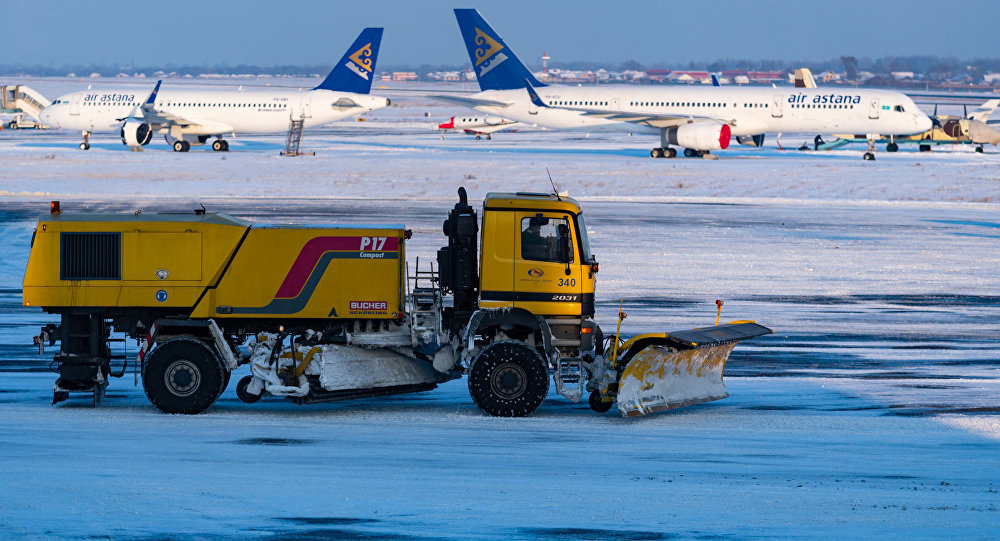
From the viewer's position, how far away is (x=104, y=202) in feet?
130

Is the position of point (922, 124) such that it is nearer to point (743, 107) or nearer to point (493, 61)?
point (743, 107)

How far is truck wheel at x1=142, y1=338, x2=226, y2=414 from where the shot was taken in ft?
45.2

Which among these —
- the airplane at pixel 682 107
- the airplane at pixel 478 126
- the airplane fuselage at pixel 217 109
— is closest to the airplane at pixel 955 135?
the airplane at pixel 682 107

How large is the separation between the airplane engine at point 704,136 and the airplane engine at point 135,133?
2977 centimetres

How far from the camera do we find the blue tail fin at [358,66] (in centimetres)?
7219

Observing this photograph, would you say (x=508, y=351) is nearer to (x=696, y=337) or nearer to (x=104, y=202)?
(x=696, y=337)

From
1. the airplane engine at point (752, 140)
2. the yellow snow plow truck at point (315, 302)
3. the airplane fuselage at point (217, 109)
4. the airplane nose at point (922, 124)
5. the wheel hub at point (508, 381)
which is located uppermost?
the airplane fuselage at point (217, 109)

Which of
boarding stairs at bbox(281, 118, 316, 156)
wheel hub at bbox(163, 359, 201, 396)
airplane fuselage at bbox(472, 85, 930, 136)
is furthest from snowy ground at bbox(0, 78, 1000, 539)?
airplane fuselage at bbox(472, 85, 930, 136)

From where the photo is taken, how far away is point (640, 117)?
65688 mm

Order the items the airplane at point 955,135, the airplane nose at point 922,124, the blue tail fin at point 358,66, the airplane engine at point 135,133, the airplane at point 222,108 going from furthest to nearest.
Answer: the airplane at point 955,135, the blue tail fin at point 358,66, the airplane at point 222,108, the airplane nose at point 922,124, the airplane engine at point 135,133

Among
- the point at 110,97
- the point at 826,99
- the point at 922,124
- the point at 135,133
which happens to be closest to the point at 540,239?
the point at 826,99

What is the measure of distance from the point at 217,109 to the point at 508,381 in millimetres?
59736

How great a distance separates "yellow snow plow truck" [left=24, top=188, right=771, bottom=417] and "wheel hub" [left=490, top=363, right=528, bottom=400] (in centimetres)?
1

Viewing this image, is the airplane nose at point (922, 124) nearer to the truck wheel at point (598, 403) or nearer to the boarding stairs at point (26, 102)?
the truck wheel at point (598, 403)
